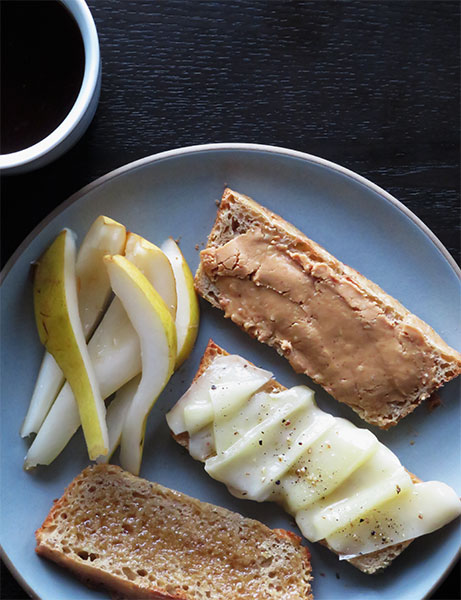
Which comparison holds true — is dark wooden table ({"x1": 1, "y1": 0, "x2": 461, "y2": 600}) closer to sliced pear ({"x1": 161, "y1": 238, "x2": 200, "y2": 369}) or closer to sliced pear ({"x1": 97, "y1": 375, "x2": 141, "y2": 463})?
sliced pear ({"x1": 161, "y1": 238, "x2": 200, "y2": 369})

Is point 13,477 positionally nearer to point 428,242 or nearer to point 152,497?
point 152,497

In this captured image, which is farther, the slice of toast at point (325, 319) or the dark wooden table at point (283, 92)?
the dark wooden table at point (283, 92)

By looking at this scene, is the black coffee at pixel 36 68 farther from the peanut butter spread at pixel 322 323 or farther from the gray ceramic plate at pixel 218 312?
the peanut butter spread at pixel 322 323

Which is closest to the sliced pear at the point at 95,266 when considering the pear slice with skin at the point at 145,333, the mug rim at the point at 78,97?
the pear slice with skin at the point at 145,333

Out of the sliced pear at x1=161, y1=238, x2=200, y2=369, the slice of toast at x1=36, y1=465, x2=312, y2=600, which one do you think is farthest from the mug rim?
the slice of toast at x1=36, y1=465, x2=312, y2=600

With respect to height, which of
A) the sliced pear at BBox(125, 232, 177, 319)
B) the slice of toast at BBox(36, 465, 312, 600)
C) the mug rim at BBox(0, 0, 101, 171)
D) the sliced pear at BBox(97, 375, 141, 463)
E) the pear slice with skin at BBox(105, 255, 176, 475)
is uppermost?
the mug rim at BBox(0, 0, 101, 171)

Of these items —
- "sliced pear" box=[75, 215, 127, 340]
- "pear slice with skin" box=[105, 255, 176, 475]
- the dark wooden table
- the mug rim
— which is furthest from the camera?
the dark wooden table

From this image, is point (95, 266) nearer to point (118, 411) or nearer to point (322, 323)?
point (118, 411)
